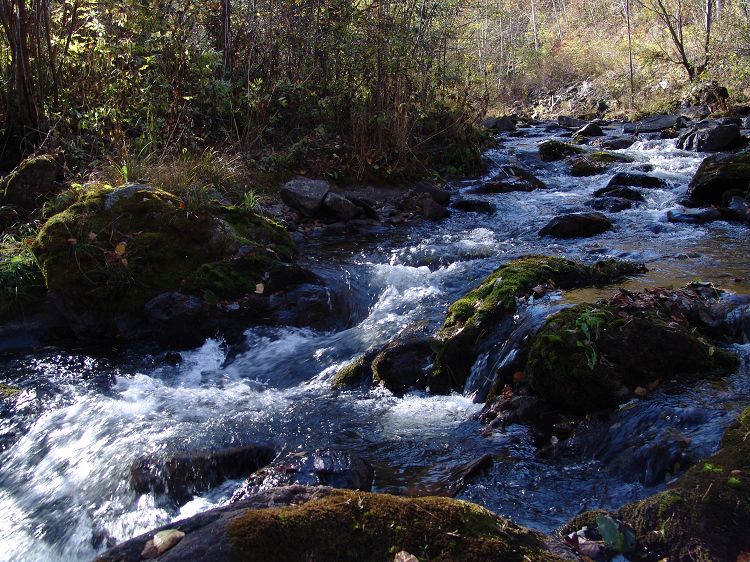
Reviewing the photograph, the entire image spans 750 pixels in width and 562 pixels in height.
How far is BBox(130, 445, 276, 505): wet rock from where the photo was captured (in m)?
3.81

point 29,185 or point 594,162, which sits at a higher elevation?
point 29,185

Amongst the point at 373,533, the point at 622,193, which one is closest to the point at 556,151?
the point at 622,193

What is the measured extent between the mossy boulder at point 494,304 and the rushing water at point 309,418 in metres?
0.22

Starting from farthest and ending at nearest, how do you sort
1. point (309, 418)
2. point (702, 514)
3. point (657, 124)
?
point (657, 124), point (309, 418), point (702, 514)

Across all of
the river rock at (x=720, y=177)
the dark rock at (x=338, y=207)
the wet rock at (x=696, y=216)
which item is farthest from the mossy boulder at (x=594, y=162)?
the dark rock at (x=338, y=207)

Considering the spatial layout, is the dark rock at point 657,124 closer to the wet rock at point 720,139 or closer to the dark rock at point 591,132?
the dark rock at point 591,132

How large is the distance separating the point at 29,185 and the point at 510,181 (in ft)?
29.0

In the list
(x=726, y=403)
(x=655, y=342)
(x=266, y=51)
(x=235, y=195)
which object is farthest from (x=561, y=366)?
(x=266, y=51)

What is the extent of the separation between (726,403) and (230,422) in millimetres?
3353

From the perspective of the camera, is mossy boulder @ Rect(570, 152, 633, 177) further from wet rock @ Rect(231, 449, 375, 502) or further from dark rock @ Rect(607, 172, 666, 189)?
wet rock @ Rect(231, 449, 375, 502)

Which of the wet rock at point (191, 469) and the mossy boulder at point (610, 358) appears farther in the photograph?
the mossy boulder at point (610, 358)

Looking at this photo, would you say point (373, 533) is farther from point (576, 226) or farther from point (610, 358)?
point (576, 226)

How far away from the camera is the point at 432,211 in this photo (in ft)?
34.6

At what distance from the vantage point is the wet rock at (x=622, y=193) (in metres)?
11.0
